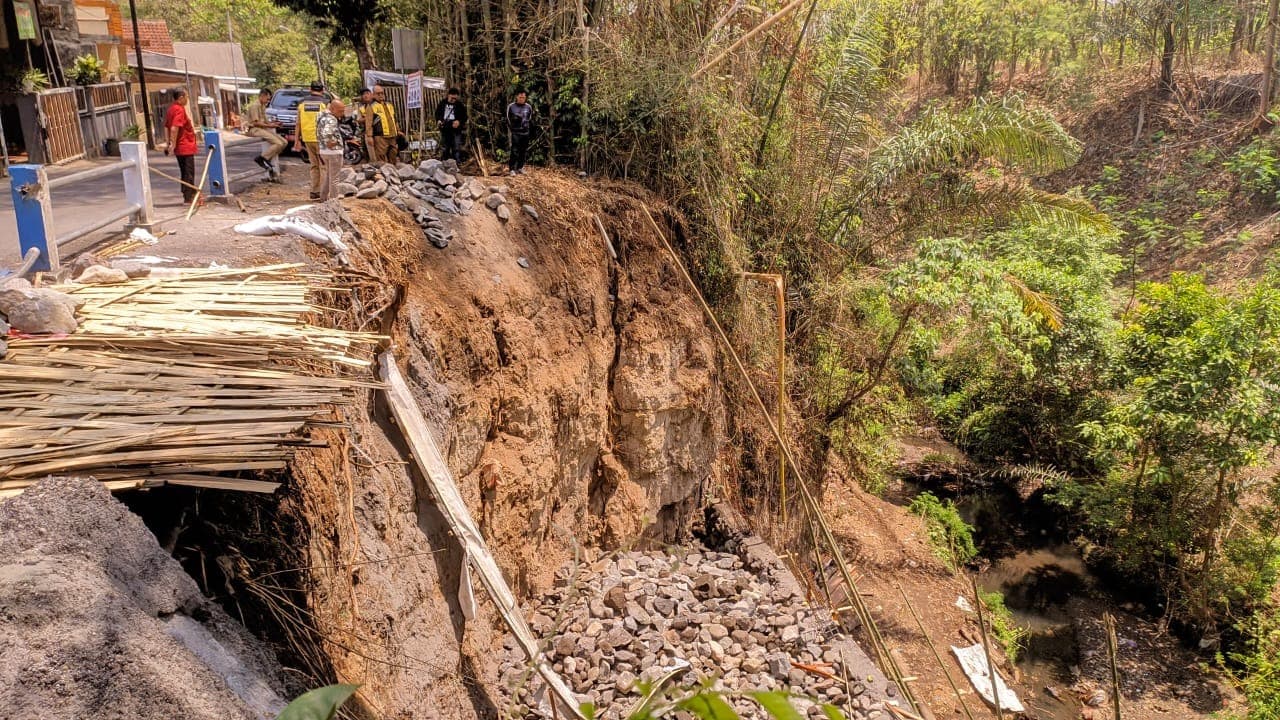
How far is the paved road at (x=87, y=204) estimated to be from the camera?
7.96 metres

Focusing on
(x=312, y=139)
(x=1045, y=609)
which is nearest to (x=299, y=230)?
(x=312, y=139)

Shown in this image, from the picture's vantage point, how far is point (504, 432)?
786 centimetres

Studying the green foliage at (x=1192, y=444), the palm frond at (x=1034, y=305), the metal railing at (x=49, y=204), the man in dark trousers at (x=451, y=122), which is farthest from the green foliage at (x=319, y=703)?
the green foliage at (x=1192, y=444)

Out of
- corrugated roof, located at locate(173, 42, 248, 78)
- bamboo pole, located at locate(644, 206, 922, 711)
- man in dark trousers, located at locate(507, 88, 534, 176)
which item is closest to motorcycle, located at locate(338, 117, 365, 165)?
man in dark trousers, located at locate(507, 88, 534, 176)

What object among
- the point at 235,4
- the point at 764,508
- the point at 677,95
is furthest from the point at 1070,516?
the point at 235,4

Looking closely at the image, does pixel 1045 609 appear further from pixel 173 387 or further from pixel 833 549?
pixel 173 387

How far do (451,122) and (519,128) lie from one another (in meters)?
0.94

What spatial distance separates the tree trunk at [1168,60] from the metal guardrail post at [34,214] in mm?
27370

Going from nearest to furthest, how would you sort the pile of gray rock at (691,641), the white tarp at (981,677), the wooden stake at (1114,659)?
the wooden stake at (1114,659) → the pile of gray rock at (691,641) → the white tarp at (981,677)

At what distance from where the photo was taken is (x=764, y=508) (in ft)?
38.9

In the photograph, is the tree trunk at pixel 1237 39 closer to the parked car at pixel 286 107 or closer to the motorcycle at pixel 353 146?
the motorcycle at pixel 353 146

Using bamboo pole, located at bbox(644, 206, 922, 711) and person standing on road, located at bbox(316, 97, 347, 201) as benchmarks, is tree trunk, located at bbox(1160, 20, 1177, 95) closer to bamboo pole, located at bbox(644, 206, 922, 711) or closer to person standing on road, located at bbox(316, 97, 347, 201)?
bamboo pole, located at bbox(644, 206, 922, 711)

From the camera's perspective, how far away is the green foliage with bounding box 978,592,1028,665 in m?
12.5

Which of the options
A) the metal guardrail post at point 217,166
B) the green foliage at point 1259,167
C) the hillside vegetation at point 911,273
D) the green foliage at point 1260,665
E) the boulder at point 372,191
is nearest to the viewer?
the boulder at point 372,191
